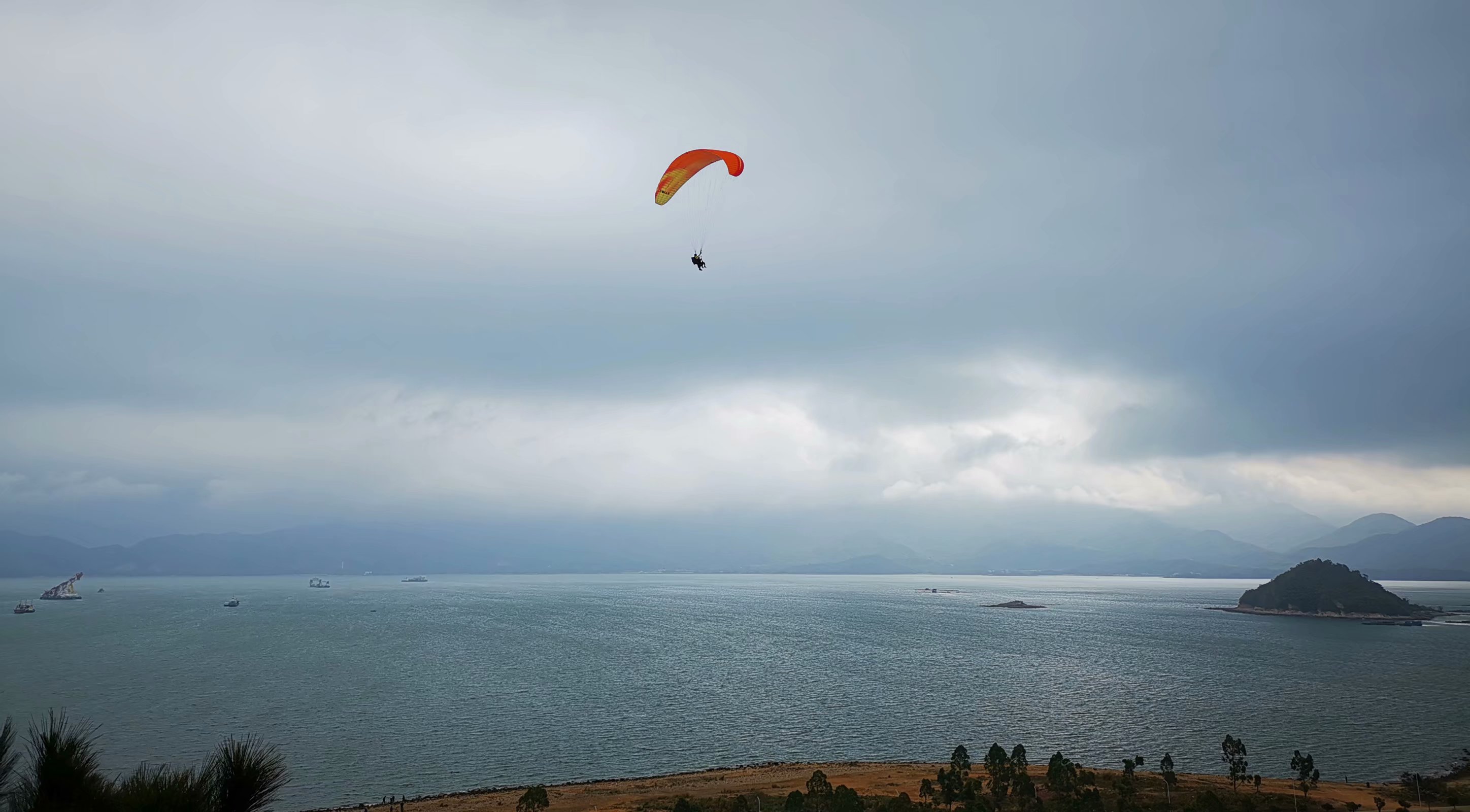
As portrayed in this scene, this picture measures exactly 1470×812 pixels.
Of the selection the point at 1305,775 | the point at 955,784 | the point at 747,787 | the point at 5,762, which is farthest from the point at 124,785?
the point at 1305,775

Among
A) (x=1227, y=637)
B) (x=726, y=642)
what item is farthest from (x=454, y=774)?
(x=1227, y=637)

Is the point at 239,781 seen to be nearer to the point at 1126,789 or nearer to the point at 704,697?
the point at 1126,789

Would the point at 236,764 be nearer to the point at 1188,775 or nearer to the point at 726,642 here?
the point at 1188,775

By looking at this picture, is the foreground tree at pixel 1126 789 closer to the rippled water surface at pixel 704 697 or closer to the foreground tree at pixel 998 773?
the foreground tree at pixel 998 773

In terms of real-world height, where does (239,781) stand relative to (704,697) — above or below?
above

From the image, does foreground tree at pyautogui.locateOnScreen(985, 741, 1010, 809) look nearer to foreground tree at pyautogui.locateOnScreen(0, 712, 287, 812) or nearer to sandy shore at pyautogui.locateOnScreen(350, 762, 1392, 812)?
sandy shore at pyautogui.locateOnScreen(350, 762, 1392, 812)

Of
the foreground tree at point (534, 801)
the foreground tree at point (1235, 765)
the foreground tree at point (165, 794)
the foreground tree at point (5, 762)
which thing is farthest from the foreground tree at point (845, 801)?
the foreground tree at point (5, 762)
